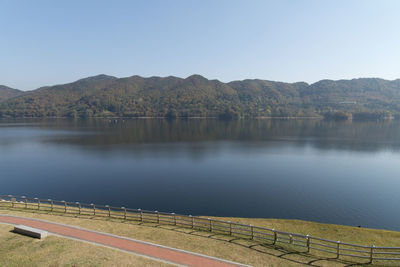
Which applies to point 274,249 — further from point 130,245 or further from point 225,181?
point 225,181

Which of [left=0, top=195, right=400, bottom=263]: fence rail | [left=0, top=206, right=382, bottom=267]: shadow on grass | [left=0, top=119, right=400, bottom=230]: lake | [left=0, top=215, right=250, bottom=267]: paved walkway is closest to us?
[left=0, top=215, right=250, bottom=267]: paved walkway

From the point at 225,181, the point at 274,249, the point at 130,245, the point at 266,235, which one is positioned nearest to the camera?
the point at 130,245

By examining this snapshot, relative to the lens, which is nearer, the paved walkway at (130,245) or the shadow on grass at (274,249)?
the paved walkway at (130,245)

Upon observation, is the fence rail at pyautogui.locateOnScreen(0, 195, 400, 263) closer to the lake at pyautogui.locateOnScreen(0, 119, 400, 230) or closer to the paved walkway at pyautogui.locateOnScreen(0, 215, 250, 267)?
the paved walkway at pyautogui.locateOnScreen(0, 215, 250, 267)

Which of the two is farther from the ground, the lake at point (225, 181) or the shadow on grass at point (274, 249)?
the shadow on grass at point (274, 249)

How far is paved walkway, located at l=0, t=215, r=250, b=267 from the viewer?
63.5ft

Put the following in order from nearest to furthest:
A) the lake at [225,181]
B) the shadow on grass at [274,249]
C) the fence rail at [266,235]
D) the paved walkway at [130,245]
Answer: the paved walkway at [130,245] → the shadow on grass at [274,249] → the fence rail at [266,235] → the lake at [225,181]

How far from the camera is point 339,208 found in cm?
4416

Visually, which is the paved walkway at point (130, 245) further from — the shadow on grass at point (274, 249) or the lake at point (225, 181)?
the lake at point (225, 181)

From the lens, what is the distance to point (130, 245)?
2205 centimetres

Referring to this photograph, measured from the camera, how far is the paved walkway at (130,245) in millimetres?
19359

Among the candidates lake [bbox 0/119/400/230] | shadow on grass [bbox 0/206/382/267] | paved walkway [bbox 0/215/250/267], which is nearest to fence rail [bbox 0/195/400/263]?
shadow on grass [bbox 0/206/382/267]

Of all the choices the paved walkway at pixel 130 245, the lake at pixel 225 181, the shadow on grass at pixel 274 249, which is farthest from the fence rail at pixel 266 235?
the lake at pixel 225 181

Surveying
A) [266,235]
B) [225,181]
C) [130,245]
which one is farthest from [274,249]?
[225,181]
